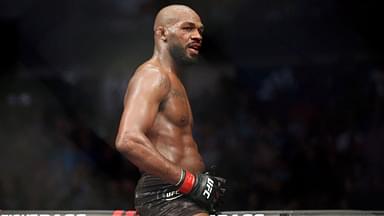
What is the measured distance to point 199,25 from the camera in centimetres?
400

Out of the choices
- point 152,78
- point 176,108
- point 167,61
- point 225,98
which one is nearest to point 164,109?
point 176,108

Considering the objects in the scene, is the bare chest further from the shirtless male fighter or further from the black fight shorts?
the black fight shorts

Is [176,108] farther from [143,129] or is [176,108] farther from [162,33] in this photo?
[162,33]

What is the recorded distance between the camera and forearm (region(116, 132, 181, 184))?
3592 mm

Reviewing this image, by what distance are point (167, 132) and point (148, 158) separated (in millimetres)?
245

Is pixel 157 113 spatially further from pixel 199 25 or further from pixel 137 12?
pixel 137 12

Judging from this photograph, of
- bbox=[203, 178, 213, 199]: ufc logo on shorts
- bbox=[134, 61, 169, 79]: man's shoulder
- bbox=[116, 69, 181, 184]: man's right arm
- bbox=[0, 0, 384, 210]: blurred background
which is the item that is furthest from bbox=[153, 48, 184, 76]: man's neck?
bbox=[0, 0, 384, 210]: blurred background

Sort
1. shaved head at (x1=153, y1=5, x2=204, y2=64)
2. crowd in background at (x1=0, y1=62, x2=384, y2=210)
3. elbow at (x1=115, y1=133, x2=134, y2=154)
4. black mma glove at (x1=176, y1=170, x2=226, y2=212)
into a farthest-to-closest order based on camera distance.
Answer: crowd in background at (x1=0, y1=62, x2=384, y2=210), shaved head at (x1=153, y1=5, x2=204, y2=64), black mma glove at (x1=176, y1=170, x2=226, y2=212), elbow at (x1=115, y1=133, x2=134, y2=154)

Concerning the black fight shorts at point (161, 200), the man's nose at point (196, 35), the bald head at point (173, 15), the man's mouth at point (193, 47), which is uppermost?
the bald head at point (173, 15)

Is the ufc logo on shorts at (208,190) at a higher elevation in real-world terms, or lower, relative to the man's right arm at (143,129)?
lower

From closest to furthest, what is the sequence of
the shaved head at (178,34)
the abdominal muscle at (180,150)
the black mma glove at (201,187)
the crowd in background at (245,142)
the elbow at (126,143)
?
the elbow at (126,143) < the black mma glove at (201,187) < the abdominal muscle at (180,150) < the shaved head at (178,34) < the crowd in background at (245,142)

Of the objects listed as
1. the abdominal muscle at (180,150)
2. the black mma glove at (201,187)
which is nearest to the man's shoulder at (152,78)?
the abdominal muscle at (180,150)

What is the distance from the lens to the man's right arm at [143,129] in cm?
360

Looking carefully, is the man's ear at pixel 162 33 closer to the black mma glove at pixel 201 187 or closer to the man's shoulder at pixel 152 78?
the man's shoulder at pixel 152 78
